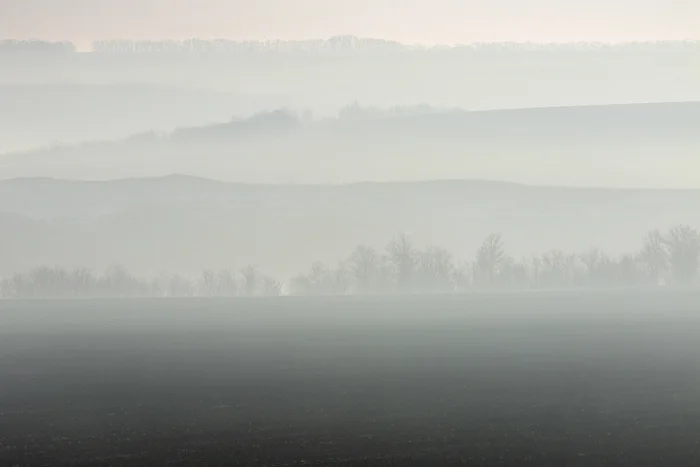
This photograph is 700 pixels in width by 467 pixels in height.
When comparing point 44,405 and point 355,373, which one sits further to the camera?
point 355,373

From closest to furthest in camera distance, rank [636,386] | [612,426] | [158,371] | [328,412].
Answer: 1. [612,426]
2. [328,412]
3. [636,386]
4. [158,371]

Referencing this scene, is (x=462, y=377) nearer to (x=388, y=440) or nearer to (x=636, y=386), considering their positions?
(x=636, y=386)

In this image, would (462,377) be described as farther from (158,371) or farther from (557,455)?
(557,455)

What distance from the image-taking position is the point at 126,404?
411 feet

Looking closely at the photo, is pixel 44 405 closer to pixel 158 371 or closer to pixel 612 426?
pixel 158 371

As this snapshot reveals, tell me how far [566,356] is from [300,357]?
47.8m

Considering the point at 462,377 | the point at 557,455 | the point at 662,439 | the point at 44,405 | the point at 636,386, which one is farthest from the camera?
the point at 462,377

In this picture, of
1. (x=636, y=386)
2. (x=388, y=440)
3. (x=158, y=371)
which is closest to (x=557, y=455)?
(x=388, y=440)

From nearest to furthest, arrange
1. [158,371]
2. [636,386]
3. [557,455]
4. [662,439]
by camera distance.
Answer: [557,455]
[662,439]
[636,386]
[158,371]

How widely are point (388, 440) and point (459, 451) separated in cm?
830

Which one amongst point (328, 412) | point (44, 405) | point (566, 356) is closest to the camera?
point (328, 412)

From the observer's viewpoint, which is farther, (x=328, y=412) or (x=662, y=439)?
(x=328, y=412)

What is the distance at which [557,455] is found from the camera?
291 feet

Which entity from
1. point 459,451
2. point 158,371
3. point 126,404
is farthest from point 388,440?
point 158,371
